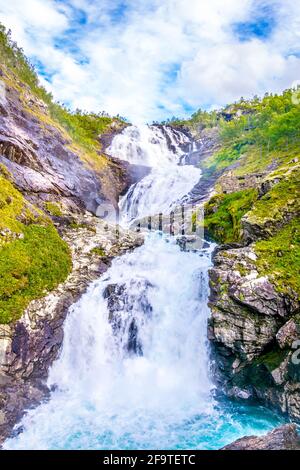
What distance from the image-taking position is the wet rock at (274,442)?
10125 mm

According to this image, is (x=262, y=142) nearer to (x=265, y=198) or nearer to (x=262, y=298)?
(x=265, y=198)

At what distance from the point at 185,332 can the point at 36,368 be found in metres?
7.76

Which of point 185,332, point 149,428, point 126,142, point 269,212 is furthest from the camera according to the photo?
point 126,142

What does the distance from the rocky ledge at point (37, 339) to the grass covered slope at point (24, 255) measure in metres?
0.55

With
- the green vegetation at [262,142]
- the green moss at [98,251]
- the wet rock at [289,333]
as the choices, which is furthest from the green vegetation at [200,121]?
the wet rock at [289,333]

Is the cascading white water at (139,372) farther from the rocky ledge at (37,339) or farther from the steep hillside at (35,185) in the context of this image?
the steep hillside at (35,185)

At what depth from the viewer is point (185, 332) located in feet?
59.7

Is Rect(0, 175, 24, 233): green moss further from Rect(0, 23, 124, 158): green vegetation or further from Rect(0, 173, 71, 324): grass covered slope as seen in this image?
Rect(0, 23, 124, 158): green vegetation

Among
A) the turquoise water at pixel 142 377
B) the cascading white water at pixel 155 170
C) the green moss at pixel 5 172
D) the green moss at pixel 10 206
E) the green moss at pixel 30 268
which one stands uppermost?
the cascading white water at pixel 155 170

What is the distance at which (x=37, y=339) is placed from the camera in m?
16.5

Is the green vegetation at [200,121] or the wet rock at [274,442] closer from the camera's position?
the wet rock at [274,442]
